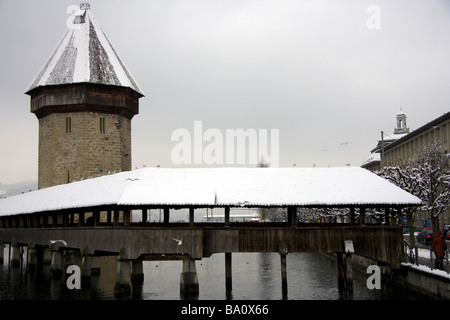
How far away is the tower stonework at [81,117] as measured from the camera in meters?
39.8

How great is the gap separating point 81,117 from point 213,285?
19719 mm

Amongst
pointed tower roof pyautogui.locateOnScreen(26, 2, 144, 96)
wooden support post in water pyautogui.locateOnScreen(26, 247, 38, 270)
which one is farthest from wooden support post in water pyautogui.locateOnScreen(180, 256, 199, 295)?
pointed tower roof pyautogui.locateOnScreen(26, 2, 144, 96)

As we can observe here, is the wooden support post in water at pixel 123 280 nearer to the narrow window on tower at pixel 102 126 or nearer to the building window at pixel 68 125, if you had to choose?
the narrow window on tower at pixel 102 126

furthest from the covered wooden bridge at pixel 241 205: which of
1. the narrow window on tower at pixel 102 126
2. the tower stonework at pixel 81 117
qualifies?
the narrow window on tower at pixel 102 126

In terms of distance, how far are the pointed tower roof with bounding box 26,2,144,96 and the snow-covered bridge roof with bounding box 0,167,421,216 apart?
18.1m

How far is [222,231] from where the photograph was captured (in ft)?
67.1

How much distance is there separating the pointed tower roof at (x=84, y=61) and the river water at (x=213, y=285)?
13919mm

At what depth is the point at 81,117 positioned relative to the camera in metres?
40.1

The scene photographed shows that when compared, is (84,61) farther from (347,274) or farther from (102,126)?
(347,274)

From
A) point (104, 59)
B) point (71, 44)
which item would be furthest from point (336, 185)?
point (71, 44)
